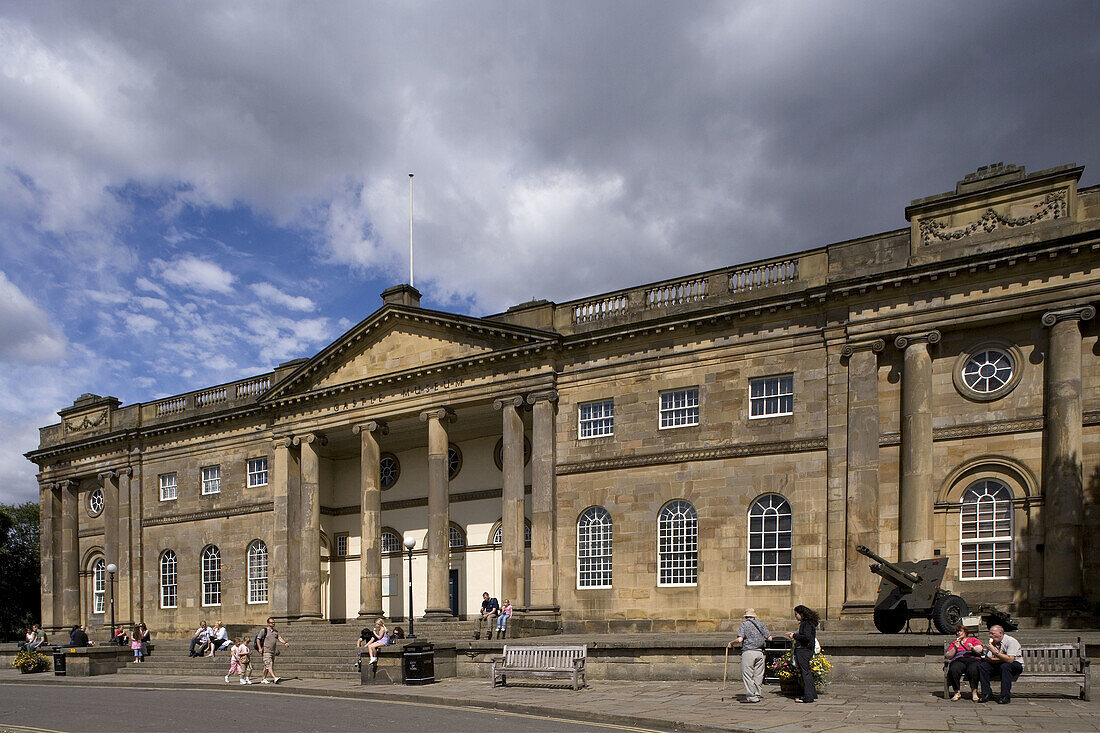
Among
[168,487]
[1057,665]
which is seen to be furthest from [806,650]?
[168,487]

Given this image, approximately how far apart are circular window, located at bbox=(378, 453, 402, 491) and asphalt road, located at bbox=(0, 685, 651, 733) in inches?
691

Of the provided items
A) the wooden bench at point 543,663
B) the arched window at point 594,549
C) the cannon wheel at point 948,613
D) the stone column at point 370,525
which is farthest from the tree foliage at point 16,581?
the cannon wheel at point 948,613

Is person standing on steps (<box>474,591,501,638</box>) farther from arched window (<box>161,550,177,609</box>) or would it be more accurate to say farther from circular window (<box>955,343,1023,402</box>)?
arched window (<box>161,550,177,609</box>)

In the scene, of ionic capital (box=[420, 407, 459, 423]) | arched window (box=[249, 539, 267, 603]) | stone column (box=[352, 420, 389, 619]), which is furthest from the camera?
arched window (box=[249, 539, 267, 603])

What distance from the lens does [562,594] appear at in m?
30.6

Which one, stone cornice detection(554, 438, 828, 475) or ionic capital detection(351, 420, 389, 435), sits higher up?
ionic capital detection(351, 420, 389, 435)

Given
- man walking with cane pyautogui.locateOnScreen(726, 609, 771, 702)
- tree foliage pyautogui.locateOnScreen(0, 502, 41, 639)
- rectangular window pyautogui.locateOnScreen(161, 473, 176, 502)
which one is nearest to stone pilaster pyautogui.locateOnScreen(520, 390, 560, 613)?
man walking with cane pyautogui.locateOnScreen(726, 609, 771, 702)

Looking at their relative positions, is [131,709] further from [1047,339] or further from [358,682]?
[1047,339]

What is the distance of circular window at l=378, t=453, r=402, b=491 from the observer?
131 feet

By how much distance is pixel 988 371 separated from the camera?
2472 centimetres

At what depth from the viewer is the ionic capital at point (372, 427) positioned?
35.8m

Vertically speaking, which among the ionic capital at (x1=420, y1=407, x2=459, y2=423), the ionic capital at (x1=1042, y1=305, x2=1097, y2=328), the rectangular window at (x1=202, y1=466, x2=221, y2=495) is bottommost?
the rectangular window at (x1=202, y1=466, x2=221, y2=495)

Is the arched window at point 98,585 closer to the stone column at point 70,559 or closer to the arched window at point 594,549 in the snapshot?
the stone column at point 70,559

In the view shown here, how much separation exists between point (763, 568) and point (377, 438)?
16020 mm
